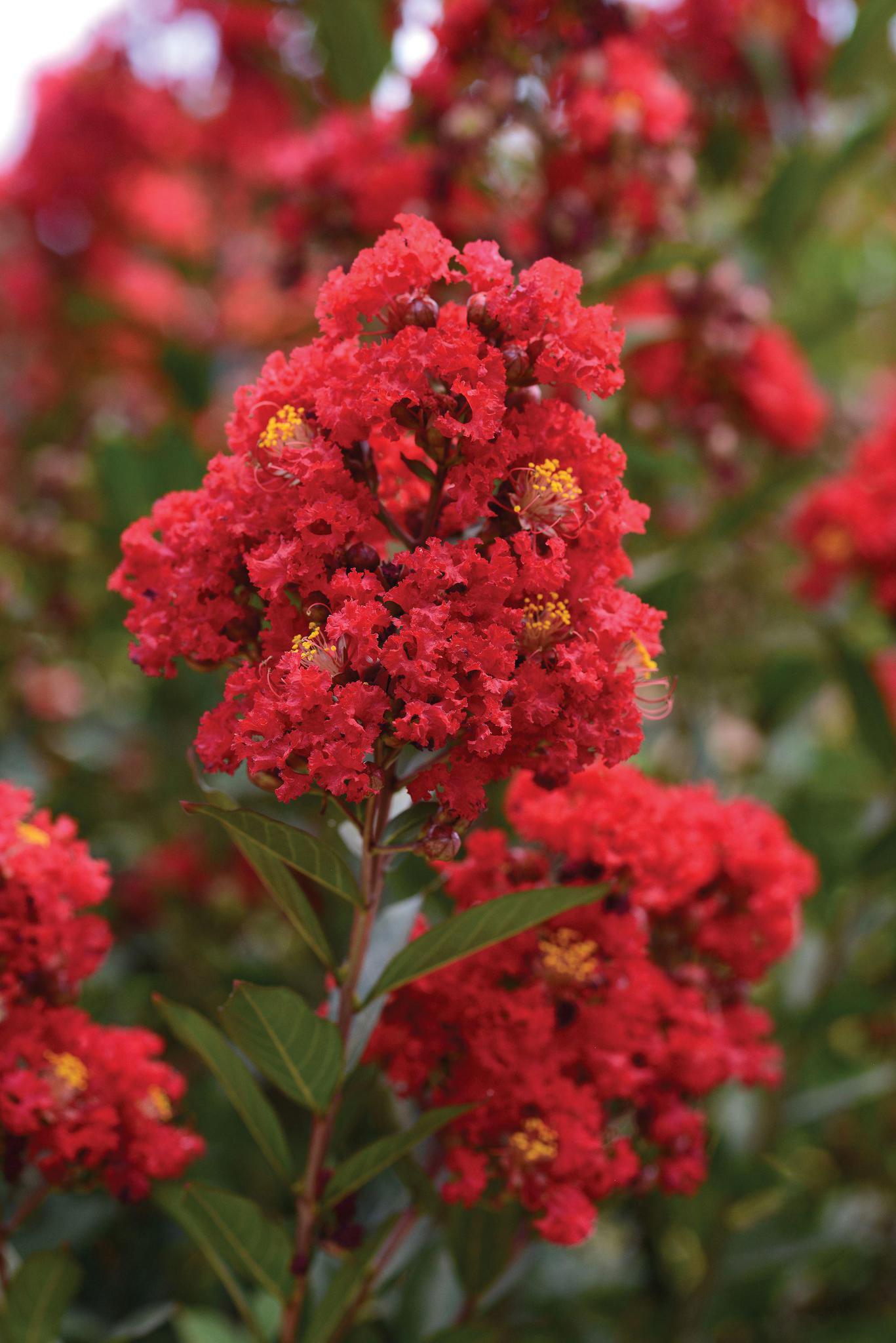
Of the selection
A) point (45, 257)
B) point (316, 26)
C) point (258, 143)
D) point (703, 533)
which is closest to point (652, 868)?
point (703, 533)

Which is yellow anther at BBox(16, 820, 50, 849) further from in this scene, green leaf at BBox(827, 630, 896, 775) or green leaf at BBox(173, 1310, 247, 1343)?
green leaf at BBox(827, 630, 896, 775)

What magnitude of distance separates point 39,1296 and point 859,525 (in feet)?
5.55

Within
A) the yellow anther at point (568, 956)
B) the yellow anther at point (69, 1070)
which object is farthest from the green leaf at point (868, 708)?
the yellow anther at point (69, 1070)

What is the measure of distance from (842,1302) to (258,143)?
2.93m

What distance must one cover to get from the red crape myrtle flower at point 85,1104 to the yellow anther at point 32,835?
0.15m

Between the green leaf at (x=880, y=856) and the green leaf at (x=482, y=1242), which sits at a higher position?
the green leaf at (x=880, y=856)

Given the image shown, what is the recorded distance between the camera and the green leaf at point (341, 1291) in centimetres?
96

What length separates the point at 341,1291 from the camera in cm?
96

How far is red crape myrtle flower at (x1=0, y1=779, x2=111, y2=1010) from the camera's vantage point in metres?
1.00

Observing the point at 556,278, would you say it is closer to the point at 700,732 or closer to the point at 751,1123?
the point at 700,732

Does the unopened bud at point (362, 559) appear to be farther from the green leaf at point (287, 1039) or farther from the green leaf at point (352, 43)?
the green leaf at point (352, 43)

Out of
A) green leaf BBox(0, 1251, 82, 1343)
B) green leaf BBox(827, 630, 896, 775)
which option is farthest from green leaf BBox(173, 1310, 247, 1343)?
green leaf BBox(827, 630, 896, 775)

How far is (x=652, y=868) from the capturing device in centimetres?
105

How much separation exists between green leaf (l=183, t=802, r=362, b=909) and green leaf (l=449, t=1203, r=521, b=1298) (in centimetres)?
47
